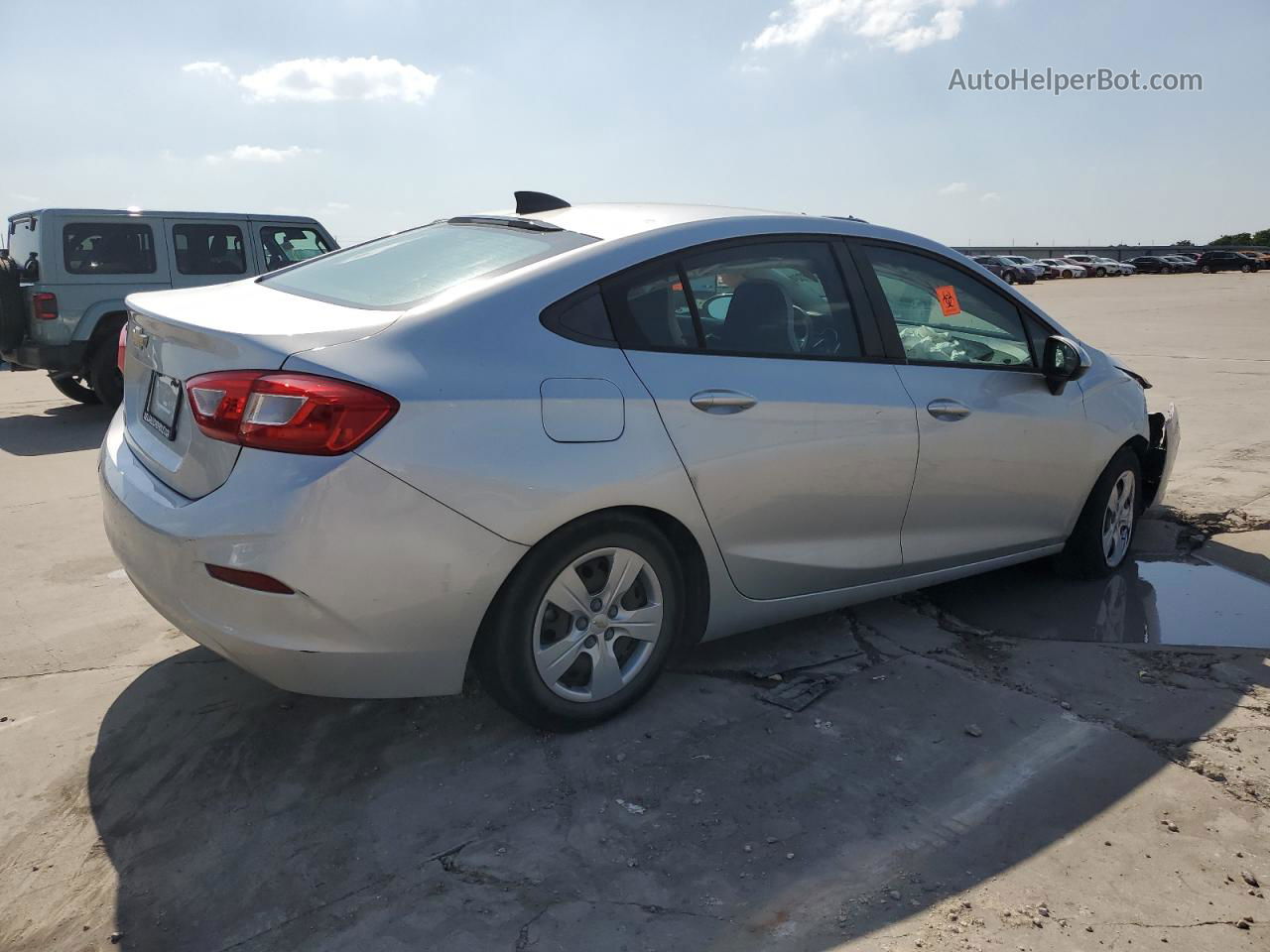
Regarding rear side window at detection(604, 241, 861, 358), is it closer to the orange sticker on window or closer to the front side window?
the front side window

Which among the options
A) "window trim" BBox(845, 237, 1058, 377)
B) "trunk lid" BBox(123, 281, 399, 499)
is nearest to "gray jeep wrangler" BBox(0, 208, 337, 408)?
"trunk lid" BBox(123, 281, 399, 499)

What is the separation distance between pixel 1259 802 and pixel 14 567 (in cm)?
504

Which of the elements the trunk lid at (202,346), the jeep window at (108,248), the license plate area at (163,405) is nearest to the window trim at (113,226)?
the jeep window at (108,248)

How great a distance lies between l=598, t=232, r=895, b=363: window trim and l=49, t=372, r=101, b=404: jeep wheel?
8.49 meters

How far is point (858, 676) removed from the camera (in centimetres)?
382

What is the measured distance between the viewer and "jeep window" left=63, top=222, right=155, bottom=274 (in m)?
9.55

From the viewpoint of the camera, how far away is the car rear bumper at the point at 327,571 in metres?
2.71

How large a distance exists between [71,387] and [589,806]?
361 inches

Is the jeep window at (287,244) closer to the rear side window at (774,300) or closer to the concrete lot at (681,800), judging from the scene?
the concrete lot at (681,800)

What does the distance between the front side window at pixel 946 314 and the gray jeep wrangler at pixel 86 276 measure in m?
6.36

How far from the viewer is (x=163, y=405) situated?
3.16m

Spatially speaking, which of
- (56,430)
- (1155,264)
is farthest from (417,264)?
(1155,264)

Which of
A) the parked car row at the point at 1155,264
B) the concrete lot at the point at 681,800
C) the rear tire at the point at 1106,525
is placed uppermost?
the parked car row at the point at 1155,264

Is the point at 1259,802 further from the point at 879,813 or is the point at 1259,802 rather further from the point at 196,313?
the point at 196,313
